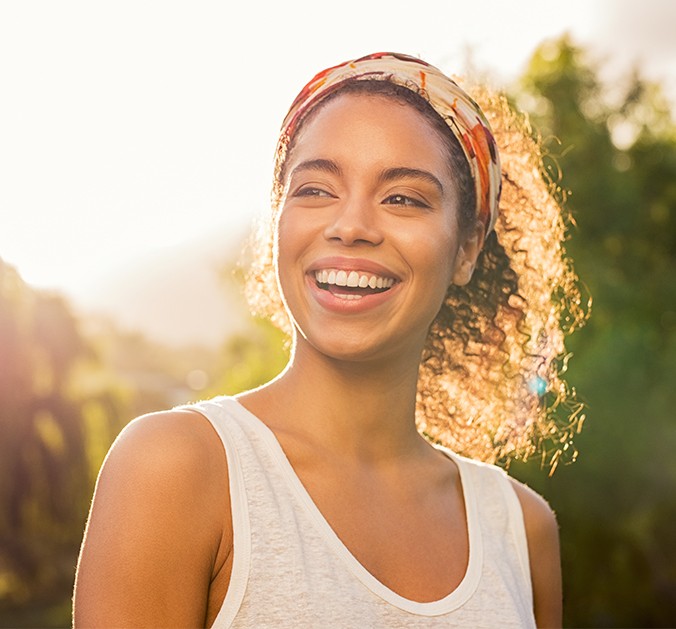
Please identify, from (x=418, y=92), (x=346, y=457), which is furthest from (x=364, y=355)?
(x=418, y=92)

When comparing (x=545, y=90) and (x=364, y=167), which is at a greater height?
(x=545, y=90)

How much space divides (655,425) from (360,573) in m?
15.5

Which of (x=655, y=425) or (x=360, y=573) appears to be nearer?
(x=360, y=573)

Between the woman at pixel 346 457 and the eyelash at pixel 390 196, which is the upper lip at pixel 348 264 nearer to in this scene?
the woman at pixel 346 457

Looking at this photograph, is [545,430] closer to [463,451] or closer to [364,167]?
[463,451]

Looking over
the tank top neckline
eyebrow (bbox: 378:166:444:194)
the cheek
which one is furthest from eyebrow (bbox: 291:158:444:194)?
the tank top neckline

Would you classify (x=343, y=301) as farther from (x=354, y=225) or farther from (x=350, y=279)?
(x=354, y=225)

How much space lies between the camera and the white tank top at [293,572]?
1810mm

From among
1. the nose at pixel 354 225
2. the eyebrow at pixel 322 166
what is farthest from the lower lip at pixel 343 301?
the eyebrow at pixel 322 166

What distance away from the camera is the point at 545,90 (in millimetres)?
26891

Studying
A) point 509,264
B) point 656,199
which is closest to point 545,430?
point 509,264

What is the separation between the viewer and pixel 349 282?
2.10 metres

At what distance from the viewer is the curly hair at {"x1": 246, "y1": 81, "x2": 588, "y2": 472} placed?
9.55ft

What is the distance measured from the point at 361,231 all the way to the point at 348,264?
0.07m
